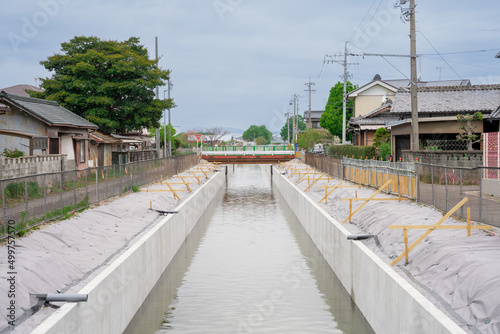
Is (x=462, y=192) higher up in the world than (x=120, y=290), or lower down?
higher up

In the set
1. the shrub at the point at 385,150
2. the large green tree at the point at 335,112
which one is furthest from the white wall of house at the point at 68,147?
the large green tree at the point at 335,112

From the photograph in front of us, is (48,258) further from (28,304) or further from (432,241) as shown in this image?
(432,241)

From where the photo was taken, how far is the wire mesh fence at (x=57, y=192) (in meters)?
12.3

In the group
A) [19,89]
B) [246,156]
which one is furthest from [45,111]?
[19,89]

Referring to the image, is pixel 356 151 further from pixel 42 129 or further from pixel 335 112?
pixel 335 112

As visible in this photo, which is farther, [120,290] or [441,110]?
[441,110]

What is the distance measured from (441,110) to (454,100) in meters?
2.36

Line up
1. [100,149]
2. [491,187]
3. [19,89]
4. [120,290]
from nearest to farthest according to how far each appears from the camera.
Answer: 1. [120,290]
2. [491,187]
3. [100,149]
4. [19,89]

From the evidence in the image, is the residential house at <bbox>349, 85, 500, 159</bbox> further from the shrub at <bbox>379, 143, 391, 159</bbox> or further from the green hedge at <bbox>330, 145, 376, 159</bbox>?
the green hedge at <bbox>330, 145, 376, 159</bbox>

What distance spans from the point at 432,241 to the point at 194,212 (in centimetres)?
1829

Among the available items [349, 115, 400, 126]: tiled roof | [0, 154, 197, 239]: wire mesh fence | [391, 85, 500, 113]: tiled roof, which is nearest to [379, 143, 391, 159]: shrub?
[391, 85, 500, 113]: tiled roof

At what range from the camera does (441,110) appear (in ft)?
123

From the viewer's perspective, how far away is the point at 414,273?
36.4 ft

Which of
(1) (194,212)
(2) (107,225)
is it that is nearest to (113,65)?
(1) (194,212)
